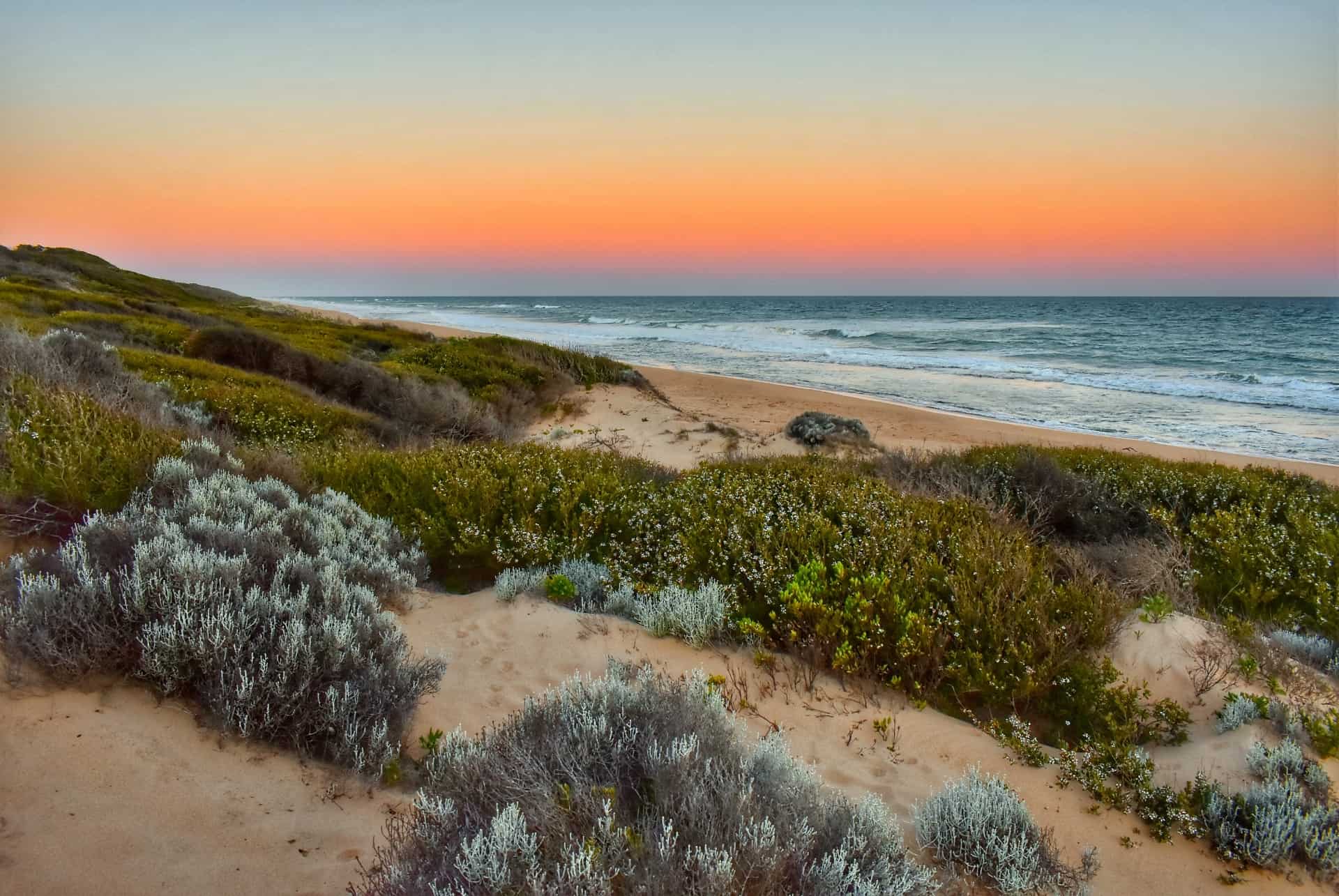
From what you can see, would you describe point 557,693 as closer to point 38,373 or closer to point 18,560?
point 18,560

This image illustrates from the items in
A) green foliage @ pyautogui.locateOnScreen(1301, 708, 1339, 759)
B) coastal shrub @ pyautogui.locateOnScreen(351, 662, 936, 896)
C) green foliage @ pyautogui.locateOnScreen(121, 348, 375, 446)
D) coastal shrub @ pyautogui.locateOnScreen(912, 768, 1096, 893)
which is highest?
green foliage @ pyautogui.locateOnScreen(121, 348, 375, 446)

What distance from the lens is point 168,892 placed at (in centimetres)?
253

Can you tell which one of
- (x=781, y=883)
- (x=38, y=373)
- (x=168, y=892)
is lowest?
(x=168, y=892)

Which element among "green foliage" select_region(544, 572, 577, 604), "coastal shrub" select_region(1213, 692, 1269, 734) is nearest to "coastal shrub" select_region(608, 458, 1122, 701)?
"green foliage" select_region(544, 572, 577, 604)

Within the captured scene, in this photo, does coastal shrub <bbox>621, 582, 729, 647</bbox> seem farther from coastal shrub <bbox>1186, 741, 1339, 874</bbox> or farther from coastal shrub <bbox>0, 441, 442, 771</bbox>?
coastal shrub <bbox>1186, 741, 1339, 874</bbox>

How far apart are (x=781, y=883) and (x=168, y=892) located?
7.50ft

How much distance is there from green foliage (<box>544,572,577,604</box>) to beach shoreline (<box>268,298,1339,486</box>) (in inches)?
333

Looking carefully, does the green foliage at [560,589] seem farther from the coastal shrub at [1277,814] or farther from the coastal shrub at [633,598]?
the coastal shrub at [1277,814]

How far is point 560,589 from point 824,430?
9774 mm

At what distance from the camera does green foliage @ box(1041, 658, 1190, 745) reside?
13.1 ft

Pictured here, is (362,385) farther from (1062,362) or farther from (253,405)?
(1062,362)

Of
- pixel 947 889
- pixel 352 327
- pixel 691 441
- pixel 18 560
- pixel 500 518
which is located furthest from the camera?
pixel 352 327

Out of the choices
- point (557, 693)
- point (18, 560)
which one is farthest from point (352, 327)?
point (557, 693)

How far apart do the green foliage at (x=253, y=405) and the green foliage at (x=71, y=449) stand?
213 cm
